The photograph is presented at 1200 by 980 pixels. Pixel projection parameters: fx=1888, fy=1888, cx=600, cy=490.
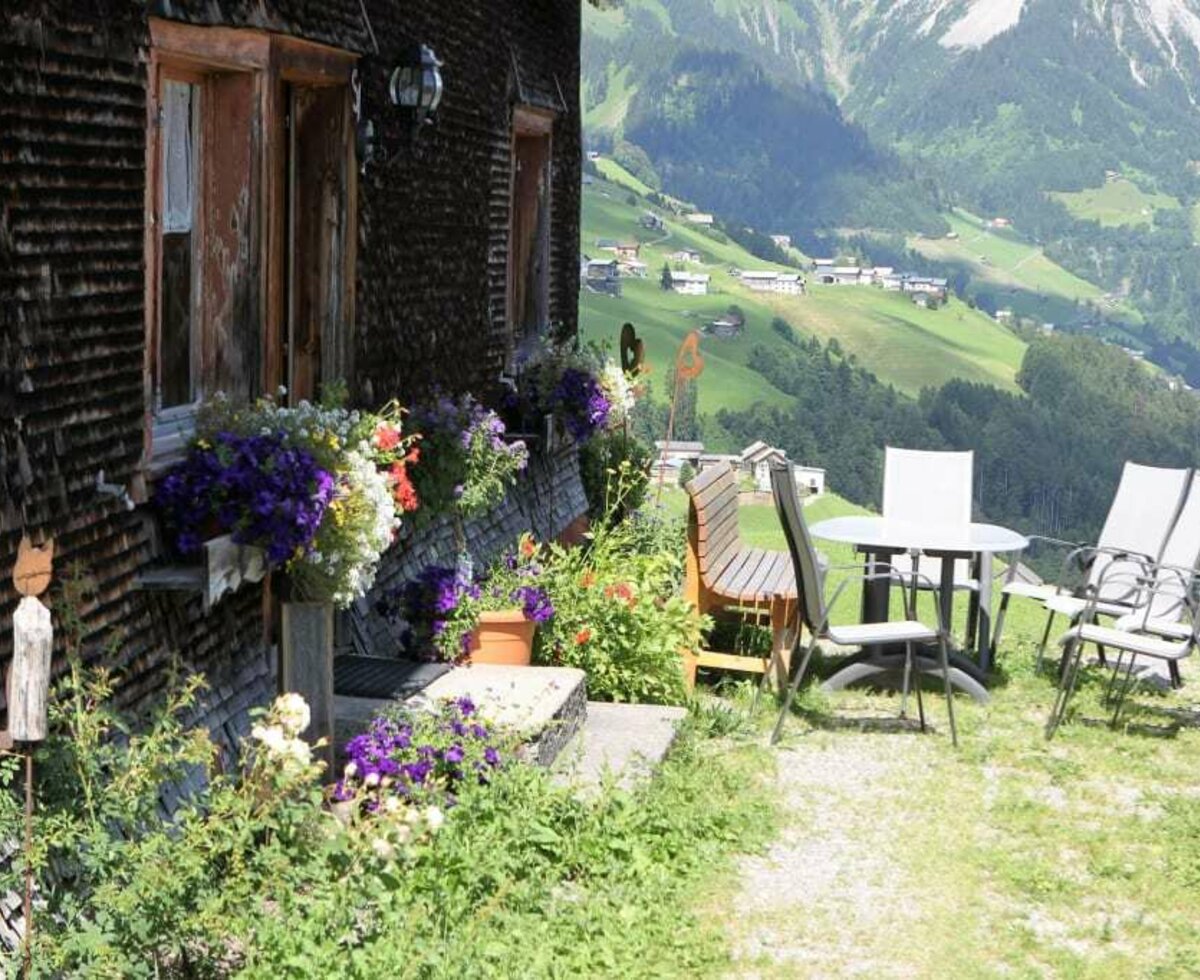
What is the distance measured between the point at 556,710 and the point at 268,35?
2560 mm

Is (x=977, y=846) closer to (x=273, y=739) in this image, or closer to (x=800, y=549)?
(x=800, y=549)

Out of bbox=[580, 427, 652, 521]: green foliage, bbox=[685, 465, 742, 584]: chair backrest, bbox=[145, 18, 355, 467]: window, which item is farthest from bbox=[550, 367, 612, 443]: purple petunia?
bbox=[145, 18, 355, 467]: window

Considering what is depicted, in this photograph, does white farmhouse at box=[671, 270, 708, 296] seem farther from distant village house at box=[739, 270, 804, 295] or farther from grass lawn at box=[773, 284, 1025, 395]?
distant village house at box=[739, 270, 804, 295]

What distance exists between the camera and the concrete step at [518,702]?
258 inches

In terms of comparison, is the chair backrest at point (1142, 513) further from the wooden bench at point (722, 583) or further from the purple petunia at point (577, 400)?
the purple petunia at point (577, 400)

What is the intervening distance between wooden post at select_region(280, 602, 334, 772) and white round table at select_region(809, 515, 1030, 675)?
12.3 ft

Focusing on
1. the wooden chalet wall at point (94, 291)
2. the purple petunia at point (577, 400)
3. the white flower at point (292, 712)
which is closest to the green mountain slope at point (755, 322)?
the purple petunia at point (577, 400)

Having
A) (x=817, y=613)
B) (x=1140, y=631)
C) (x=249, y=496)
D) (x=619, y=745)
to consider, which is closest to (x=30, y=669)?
(x=249, y=496)

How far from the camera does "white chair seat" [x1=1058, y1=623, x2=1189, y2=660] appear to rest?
328 inches

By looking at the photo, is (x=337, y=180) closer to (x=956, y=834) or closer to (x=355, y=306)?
(x=355, y=306)

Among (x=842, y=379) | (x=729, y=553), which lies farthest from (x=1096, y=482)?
(x=729, y=553)

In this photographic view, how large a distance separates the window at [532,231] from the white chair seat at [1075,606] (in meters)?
3.70

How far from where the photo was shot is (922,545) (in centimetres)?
938

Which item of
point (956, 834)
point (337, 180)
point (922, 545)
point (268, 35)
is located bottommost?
point (956, 834)
